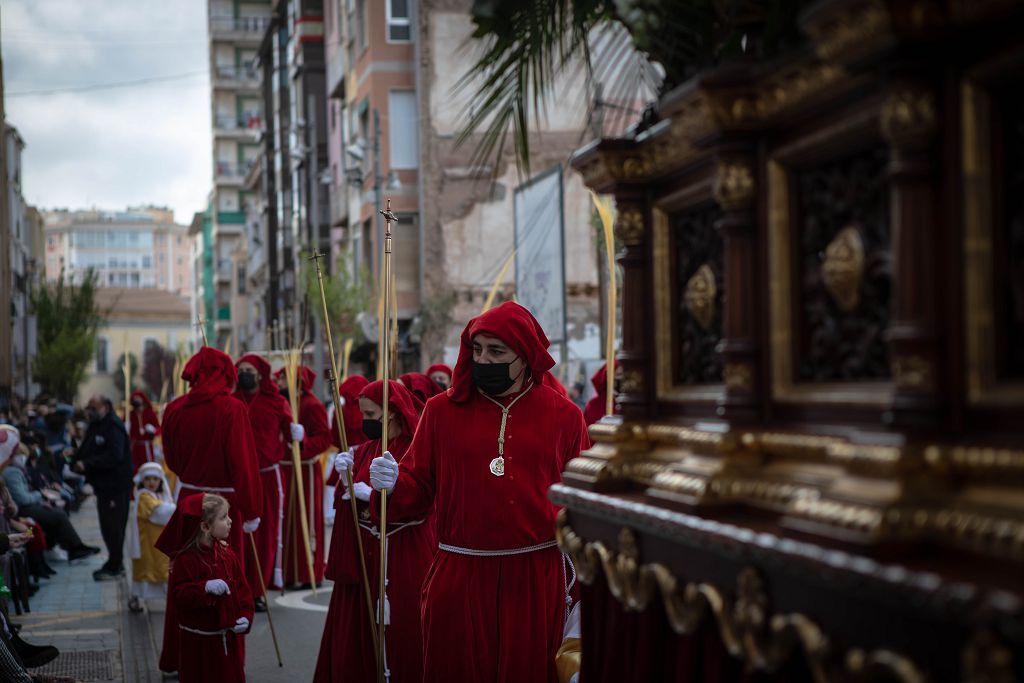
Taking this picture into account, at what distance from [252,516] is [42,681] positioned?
2.58 m

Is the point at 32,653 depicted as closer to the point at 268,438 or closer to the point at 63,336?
the point at 268,438

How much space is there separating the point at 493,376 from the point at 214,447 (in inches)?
207

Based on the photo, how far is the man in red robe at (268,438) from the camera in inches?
534

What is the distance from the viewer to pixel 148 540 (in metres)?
13.1

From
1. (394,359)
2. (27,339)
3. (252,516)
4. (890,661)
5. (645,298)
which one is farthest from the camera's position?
(27,339)

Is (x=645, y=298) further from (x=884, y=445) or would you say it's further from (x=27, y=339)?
(x=27, y=339)

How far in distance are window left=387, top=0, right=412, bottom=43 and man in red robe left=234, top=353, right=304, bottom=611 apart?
79.8 feet

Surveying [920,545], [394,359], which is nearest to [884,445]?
[920,545]

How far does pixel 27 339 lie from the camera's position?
4041 centimetres

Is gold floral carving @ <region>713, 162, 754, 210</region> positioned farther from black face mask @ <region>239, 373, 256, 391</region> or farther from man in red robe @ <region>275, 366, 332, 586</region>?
man in red robe @ <region>275, 366, 332, 586</region>

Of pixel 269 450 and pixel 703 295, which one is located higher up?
pixel 703 295

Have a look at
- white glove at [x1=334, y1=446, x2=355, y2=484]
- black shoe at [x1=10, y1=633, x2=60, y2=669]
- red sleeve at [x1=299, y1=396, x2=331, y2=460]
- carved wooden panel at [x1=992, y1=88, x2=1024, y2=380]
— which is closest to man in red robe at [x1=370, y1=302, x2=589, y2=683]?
white glove at [x1=334, y1=446, x2=355, y2=484]

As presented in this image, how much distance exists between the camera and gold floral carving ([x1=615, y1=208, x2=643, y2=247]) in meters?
4.21

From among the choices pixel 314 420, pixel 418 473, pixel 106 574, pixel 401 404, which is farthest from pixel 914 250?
pixel 106 574
